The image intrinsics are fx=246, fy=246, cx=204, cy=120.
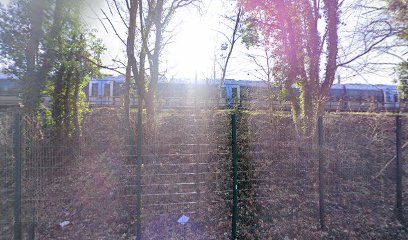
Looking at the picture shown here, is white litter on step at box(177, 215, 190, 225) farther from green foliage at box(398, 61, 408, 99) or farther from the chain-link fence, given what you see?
green foliage at box(398, 61, 408, 99)

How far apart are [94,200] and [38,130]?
1.95 metres

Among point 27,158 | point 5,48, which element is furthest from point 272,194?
point 5,48

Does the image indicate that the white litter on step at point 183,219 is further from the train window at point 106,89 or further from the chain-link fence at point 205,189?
the train window at point 106,89

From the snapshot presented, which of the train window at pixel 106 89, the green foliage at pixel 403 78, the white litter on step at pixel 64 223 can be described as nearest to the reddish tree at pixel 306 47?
the green foliage at pixel 403 78

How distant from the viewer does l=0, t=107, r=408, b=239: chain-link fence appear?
13.6ft

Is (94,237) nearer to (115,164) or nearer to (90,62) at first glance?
(115,164)

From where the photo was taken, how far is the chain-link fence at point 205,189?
4.14 metres

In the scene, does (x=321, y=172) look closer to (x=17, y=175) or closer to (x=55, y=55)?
(x=17, y=175)

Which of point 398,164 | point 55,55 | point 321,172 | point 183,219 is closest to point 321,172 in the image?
point 321,172

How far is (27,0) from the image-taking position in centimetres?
643

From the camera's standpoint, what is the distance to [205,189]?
505 centimetres

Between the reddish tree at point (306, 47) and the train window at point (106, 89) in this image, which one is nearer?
the reddish tree at point (306, 47)

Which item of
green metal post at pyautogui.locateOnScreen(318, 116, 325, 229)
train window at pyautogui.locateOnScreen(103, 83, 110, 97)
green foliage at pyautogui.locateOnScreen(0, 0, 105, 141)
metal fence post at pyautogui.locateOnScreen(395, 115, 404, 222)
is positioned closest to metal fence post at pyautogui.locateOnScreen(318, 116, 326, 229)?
green metal post at pyautogui.locateOnScreen(318, 116, 325, 229)

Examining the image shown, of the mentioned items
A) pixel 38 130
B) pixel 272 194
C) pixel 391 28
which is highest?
pixel 391 28
